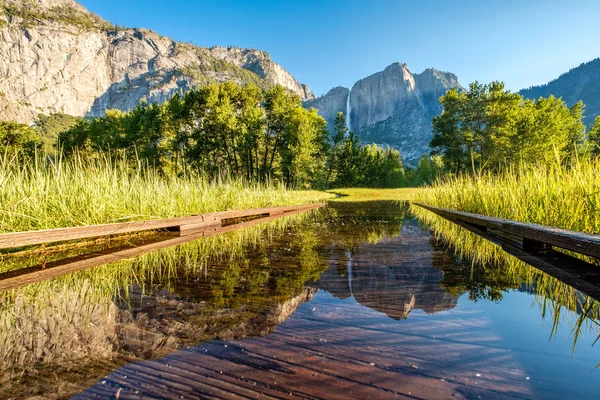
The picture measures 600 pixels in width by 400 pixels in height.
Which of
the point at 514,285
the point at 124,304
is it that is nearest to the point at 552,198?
the point at 514,285

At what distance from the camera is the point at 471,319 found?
1.63m

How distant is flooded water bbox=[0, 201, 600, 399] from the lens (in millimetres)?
1042

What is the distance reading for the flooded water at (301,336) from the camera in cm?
104

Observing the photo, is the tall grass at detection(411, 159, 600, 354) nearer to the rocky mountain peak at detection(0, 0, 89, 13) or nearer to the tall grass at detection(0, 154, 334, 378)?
the tall grass at detection(0, 154, 334, 378)

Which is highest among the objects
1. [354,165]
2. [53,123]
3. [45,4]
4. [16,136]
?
[45,4]

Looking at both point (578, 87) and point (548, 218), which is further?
point (578, 87)

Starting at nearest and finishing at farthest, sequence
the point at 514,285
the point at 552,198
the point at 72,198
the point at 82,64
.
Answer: the point at 514,285 → the point at 552,198 → the point at 72,198 → the point at 82,64

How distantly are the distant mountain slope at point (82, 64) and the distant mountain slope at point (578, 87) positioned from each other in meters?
177

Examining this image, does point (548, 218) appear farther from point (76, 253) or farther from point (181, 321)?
point (76, 253)

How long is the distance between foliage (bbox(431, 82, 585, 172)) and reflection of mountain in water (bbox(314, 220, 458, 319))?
80.9ft

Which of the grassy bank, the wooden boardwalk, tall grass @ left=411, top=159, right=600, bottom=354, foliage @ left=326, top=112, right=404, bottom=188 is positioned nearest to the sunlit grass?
foliage @ left=326, top=112, right=404, bottom=188

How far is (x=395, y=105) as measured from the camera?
531ft

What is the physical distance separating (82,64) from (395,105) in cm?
15592

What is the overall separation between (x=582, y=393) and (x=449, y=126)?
A: 3165cm
